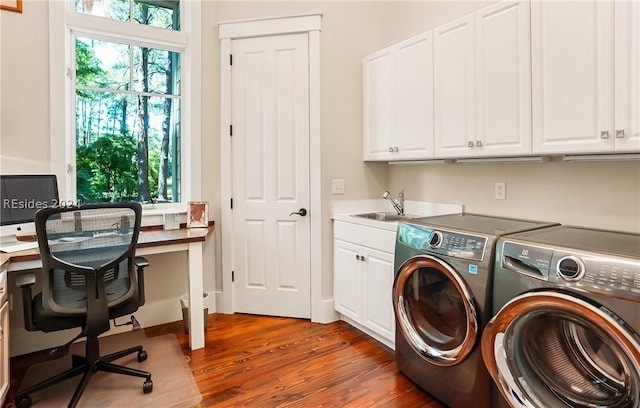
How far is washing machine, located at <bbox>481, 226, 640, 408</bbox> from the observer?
4.22ft

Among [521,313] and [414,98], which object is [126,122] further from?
[521,313]

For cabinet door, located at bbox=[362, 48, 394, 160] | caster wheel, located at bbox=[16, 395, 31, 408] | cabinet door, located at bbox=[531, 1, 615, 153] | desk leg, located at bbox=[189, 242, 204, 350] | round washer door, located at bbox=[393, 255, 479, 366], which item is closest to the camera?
cabinet door, located at bbox=[531, 1, 615, 153]

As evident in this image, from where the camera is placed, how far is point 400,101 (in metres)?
2.84

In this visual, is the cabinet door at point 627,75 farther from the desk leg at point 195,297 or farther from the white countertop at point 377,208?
the desk leg at point 195,297

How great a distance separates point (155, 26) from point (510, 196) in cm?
303

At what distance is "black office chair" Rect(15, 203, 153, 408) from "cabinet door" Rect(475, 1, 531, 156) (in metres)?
2.11

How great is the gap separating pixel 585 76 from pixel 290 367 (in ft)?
7.58

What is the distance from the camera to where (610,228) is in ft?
6.46

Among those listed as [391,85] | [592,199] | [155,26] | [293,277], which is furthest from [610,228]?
[155,26]

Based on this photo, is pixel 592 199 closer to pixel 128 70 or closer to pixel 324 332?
pixel 324 332

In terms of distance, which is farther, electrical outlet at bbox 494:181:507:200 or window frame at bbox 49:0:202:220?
window frame at bbox 49:0:202:220

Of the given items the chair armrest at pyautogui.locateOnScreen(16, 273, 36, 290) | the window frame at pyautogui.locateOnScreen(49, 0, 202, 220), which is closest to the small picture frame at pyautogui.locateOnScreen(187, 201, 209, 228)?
the window frame at pyautogui.locateOnScreen(49, 0, 202, 220)

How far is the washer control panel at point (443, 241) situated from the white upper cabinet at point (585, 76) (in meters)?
0.67

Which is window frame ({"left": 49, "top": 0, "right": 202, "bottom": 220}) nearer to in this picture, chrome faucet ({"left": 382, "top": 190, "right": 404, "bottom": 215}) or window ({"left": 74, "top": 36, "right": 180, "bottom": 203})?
window ({"left": 74, "top": 36, "right": 180, "bottom": 203})
